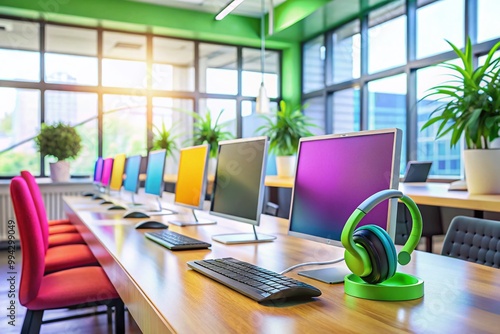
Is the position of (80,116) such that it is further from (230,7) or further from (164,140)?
(230,7)

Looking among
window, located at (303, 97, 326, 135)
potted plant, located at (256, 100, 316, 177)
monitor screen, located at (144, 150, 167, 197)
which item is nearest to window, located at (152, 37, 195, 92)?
window, located at (303, 97, 326, 135)

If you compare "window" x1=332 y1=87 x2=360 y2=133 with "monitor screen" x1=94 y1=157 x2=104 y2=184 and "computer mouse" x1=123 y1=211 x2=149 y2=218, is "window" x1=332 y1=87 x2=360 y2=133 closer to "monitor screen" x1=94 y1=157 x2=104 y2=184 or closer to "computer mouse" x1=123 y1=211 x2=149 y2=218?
"monitor screen" x1=94 y1=157 x2=104 y2=184

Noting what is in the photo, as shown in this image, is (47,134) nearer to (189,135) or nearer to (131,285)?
(189,135)

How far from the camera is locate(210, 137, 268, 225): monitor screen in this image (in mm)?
1463

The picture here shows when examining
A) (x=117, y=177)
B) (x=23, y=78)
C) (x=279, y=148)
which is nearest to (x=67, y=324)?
(x=117, y=177)

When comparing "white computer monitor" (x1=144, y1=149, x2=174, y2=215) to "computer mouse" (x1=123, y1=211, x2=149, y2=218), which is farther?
"white computer monitor" (x1=144, y1=149, x2=174, y2=215)

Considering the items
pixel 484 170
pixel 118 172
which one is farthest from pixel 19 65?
pixel 484 170

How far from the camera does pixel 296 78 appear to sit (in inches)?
242

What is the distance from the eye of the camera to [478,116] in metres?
1.90

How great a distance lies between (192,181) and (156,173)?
1.90ft

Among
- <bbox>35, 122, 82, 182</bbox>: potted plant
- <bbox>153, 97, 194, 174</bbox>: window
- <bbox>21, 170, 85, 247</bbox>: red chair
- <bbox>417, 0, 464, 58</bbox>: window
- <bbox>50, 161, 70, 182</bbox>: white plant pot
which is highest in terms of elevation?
<bbox>417, 0, 464, 58</bbox>: window

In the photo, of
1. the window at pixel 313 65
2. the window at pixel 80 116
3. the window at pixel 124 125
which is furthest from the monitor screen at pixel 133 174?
A: the window at pixel 313 65

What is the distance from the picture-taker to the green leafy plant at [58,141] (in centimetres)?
455

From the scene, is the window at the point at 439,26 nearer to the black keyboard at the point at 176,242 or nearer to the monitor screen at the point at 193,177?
the monitor screen at the point at 193,177
